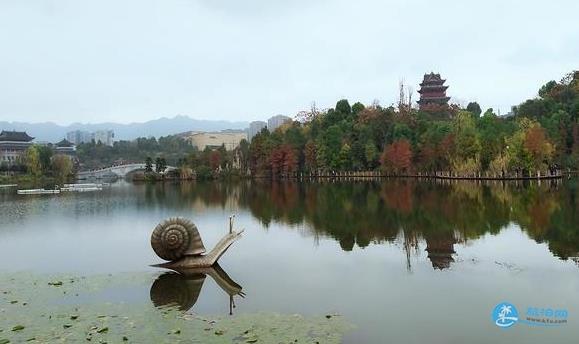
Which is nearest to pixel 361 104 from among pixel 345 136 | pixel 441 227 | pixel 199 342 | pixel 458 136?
pixel 345 136

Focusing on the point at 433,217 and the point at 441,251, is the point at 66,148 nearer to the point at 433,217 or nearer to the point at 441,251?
the point at 433,217

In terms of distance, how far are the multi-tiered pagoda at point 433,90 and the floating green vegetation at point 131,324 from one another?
91.1 meters

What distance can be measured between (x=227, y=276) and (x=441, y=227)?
10.5m

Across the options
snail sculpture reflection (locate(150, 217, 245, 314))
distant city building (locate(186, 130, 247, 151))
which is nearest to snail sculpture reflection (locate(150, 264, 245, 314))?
snail sculpture reflection (locate(150, 217, 245, 314))

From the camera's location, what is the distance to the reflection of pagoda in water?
14.3m

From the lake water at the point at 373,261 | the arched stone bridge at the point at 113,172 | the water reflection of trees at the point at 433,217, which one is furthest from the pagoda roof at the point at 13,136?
the lake water at the point at 373,261

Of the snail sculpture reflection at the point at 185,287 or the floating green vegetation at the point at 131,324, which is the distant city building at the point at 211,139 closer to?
the snail sculpture reflection at the point at 185,287

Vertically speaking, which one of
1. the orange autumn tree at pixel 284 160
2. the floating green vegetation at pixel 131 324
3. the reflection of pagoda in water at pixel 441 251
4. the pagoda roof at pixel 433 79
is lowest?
the reflection of pagoda in water at pixel 441 251

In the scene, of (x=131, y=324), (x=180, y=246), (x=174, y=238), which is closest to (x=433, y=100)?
(x=180, y=246)

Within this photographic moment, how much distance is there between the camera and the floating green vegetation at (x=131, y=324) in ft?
28.7

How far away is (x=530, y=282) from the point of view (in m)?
12.0

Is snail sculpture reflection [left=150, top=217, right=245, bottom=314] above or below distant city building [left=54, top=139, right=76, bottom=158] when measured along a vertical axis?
Answer: below

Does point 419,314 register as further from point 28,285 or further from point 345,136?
point 345,136

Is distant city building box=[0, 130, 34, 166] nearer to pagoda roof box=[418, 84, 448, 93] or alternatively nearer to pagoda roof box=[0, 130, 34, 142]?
pagoda roof box=[0, 130, 34, 142]
